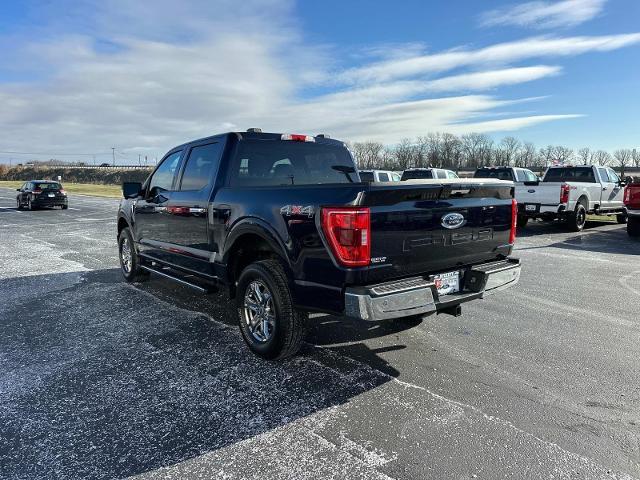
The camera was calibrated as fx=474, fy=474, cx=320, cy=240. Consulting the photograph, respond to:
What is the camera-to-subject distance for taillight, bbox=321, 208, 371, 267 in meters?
3.35

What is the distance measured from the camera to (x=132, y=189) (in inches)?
268

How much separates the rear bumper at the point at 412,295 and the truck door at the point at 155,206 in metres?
3.35

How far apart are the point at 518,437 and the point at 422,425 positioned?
0.59 meters

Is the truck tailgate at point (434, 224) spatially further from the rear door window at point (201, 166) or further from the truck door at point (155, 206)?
the truck door at point (155, 206)

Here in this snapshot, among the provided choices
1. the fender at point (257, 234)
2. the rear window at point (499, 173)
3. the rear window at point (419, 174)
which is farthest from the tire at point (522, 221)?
the fender at point (257, 234)

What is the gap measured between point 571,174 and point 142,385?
51.9 feet

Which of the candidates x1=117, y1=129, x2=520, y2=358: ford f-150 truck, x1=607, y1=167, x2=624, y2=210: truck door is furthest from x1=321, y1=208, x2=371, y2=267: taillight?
x1=607, y1=167, x2=624, y2=210: truck door

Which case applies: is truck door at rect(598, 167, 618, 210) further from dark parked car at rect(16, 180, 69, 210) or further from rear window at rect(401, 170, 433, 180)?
dark parked car at rect(16, 180, 69, 210)

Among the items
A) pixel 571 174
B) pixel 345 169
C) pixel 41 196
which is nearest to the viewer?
pixel 345 169

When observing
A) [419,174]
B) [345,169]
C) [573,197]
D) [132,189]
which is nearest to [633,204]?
[573,197]

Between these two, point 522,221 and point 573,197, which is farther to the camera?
point 522,221

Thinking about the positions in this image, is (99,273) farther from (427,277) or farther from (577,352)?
(577,352)

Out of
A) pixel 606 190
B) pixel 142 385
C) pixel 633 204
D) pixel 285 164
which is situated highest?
A: pixel 285 164

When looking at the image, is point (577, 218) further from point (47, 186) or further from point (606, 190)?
point (47, 186)
